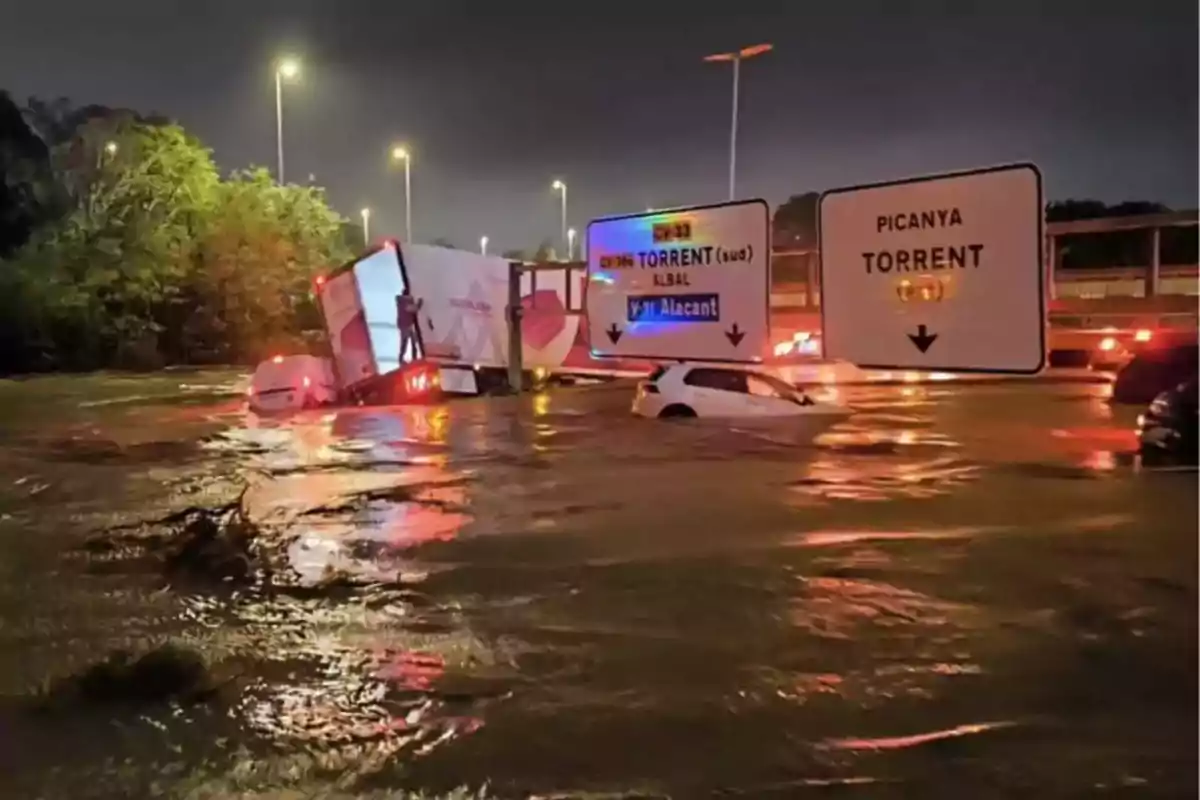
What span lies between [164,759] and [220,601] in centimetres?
328

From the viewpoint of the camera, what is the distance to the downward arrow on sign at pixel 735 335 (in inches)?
339

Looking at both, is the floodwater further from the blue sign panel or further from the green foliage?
the green foliage

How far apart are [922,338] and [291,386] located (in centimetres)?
1999

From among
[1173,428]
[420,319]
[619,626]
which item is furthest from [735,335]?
[420,319]

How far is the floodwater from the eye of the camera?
588cm

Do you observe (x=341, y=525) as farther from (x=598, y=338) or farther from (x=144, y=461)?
(x=144, y=461)

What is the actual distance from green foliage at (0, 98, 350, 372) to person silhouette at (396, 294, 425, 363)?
91.7 feet

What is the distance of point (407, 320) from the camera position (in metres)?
24.9

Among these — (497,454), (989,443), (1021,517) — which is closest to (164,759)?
(1021,517)

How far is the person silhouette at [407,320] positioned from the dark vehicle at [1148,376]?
12306mm

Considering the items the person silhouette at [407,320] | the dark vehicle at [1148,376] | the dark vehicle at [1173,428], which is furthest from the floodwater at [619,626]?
the person silhouette at [407,320]

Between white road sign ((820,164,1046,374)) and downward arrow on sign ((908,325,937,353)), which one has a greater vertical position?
white road sign ((820,164,1046,374))

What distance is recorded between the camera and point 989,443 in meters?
17.9

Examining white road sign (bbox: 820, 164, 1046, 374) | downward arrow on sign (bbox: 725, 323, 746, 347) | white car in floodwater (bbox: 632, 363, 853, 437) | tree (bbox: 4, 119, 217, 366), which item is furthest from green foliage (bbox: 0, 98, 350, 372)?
white road sign (bbox: 820, 164, 1046, 374)
